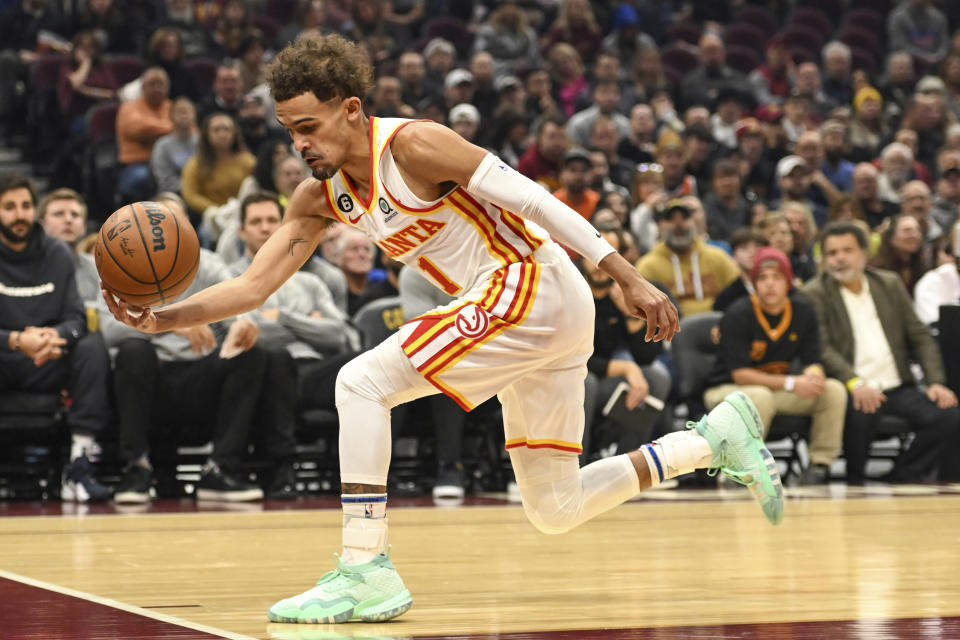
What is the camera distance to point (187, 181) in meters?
9.80

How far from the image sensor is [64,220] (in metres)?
7.90

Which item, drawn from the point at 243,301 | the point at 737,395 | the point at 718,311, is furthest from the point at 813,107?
the point at 243,301

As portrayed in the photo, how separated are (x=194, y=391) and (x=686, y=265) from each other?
3.34 m

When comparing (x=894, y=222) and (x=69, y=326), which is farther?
(x=894, y=222)

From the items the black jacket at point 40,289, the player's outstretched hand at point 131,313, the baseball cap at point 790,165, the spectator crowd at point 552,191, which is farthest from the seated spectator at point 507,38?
the player's outstretched hand at point 131,313

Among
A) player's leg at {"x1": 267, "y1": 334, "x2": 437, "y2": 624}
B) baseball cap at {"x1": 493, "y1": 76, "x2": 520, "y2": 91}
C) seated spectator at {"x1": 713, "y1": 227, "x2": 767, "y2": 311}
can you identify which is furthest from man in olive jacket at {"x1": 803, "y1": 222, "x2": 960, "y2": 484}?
player's leg at {"x1": 267, "y1": 334, "x2": 437, "y2": 624}

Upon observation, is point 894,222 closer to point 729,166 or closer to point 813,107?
point 729,166

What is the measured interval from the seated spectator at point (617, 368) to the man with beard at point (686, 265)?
850 millimetres

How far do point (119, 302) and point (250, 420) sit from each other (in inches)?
148

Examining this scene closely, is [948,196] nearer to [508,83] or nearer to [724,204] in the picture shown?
[724,204]

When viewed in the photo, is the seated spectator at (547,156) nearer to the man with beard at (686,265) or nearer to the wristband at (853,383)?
the man with beard at (686,265)

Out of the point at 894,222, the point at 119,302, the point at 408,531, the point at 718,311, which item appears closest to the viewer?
the point at 119,302

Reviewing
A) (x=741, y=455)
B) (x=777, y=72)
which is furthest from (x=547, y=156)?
(x=741, y=455)

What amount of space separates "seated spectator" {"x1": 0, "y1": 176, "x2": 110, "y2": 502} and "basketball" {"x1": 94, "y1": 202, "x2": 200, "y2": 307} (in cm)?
344
